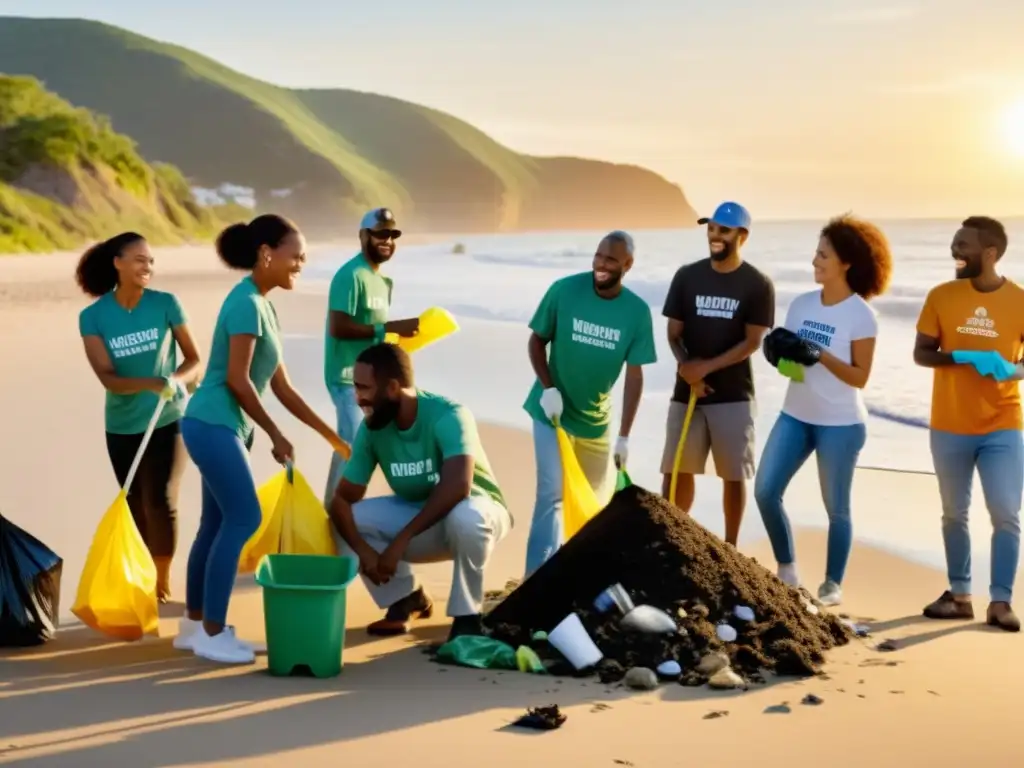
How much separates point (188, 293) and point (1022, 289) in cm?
1865

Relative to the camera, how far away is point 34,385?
11.3 m

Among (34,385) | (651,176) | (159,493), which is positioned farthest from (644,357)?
(651,176)

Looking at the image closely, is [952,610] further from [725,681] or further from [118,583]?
[118,583]

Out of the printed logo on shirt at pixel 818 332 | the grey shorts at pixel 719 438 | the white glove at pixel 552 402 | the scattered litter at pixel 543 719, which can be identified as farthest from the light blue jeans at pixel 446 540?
the printed logo on shirt at pixel 818 332

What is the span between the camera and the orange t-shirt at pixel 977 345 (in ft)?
18.5

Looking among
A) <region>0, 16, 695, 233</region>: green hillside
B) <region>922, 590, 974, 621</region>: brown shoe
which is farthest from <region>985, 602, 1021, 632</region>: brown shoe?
<region>0, 16, 695, 233</region>: green hillside

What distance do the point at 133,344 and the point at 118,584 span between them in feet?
3.33

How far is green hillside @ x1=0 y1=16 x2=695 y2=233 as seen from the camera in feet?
328

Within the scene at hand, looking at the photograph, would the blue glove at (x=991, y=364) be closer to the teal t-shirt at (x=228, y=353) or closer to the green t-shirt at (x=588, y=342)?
the green t-shirt at (x=588, y=342)

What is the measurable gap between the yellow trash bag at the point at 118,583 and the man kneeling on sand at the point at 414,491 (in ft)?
2.44

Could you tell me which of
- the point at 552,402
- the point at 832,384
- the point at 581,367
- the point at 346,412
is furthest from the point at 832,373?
the point at 346,412

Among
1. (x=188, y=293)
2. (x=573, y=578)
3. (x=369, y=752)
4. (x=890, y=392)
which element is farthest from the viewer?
(x=188, y=293)

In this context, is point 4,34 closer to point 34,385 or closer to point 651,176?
point 651,176

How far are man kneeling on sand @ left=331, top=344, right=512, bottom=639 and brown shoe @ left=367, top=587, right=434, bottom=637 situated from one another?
19mm
